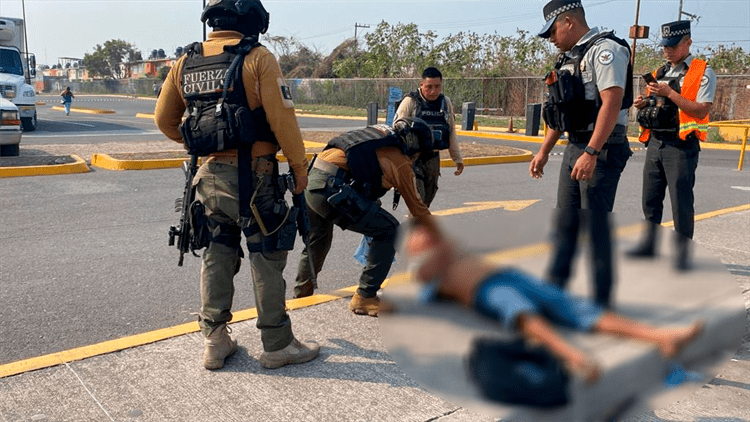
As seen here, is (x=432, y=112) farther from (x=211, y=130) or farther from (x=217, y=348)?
(x=217, y=348)

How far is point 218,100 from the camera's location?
2957 mm

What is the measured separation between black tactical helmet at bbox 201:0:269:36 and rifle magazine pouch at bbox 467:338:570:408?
2.60 m

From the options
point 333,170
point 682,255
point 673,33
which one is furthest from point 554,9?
point 682,255

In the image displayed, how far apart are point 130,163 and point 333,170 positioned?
7887 millimetres

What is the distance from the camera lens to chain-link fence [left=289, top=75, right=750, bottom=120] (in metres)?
24.2

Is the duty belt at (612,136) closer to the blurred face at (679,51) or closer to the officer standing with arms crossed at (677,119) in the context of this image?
the officer standing with arms crossed at (677,119)

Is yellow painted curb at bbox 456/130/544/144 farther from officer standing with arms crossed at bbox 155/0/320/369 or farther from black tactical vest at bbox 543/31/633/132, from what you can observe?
officer standing with arms crossed at bbox 155/0/320/369

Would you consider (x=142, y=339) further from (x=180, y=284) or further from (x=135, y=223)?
(x=135, y=223)

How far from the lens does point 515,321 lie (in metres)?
0.65

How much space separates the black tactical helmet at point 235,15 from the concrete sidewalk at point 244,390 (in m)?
1.62

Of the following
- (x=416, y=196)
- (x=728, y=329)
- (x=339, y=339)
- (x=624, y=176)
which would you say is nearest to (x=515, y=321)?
(x=728, y=329)

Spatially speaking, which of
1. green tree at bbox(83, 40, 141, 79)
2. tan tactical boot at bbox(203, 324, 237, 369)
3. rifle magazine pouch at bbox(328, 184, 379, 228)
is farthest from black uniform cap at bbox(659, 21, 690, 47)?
green tree at bbox(83, 40, 141, 79)

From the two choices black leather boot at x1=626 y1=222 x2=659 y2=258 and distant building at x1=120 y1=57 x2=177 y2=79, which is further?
distant building at x1=120 y1=57 x2=177 y2=79

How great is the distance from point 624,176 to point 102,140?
12.0m
